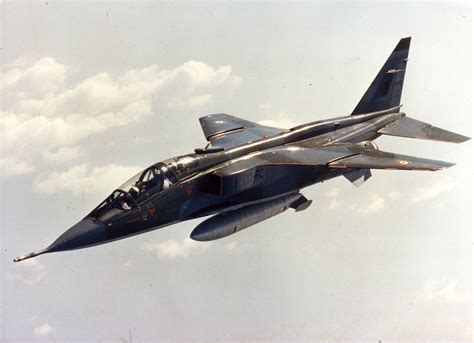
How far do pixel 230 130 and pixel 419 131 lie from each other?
6.36m

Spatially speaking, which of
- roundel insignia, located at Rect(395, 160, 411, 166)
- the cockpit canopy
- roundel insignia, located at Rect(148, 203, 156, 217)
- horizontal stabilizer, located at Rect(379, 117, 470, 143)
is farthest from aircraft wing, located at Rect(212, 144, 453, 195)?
horizontal stabilizer, located at Rect(379, 117, 470, 143)

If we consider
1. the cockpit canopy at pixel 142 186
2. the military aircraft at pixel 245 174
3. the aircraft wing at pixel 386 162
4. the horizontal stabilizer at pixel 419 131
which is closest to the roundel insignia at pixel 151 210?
the military aircraft at pixel 245 174

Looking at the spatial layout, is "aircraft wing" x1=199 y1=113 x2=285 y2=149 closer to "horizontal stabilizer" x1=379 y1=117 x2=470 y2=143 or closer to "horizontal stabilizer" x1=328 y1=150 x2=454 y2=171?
"horizontal stabilizer" x1=328 y1=150 x2=454 y2=171

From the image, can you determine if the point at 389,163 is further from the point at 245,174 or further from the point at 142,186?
the point at 142,186

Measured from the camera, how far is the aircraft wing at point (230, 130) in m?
14.9

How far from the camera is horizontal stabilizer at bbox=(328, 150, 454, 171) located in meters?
12.3

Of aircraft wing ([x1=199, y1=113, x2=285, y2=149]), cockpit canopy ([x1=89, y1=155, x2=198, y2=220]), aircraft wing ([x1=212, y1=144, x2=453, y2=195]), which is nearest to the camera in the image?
cockpit canopy ([x1=89, y1=155, x2=198, y2=220])

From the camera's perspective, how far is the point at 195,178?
1158cm

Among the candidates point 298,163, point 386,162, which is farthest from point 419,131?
point 298,163

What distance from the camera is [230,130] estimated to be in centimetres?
1574

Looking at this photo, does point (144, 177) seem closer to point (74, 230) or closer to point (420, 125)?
point (74, 230)

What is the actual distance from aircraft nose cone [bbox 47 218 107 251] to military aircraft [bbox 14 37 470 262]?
0.07 ft

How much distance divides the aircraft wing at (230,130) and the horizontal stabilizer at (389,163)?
8.99ft

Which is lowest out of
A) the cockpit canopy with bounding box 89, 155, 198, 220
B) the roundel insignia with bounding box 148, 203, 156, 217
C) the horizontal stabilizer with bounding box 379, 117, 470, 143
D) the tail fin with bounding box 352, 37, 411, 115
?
the roundel insignia with bounding box 148, 203, 156, 217
